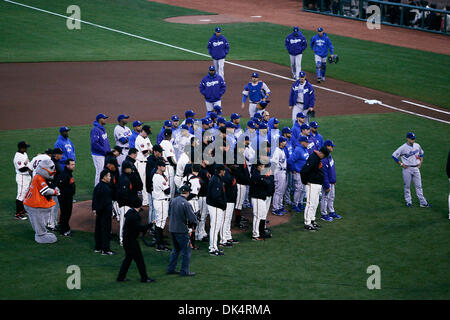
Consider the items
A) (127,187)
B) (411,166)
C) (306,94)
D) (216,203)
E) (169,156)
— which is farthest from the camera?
(306,94)

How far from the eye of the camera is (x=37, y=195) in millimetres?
12312

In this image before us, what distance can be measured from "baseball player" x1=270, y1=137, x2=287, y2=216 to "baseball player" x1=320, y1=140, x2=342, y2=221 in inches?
36.0

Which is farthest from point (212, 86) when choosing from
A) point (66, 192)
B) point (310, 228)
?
point (66, 192)

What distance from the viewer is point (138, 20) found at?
3744 centimetres

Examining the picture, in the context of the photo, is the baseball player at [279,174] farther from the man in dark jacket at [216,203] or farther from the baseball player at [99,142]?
the baseball player at [99,142]

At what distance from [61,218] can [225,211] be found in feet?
10.6

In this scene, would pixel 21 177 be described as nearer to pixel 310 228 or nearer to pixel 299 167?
pixel 299 167

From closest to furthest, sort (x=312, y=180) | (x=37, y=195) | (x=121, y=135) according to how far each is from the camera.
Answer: (x=37, y=195) → (x=312, y=180) → (x=121, y=135)

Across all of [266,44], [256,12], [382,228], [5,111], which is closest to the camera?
[382,228]

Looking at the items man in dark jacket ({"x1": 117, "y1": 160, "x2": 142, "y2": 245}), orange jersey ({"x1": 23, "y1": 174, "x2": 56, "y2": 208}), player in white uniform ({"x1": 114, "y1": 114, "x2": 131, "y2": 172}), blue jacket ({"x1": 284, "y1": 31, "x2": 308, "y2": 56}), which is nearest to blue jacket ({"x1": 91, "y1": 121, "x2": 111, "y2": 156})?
player in white uniform ({"x1": 114, "y1": 114, "x2": 131, "y2": 172})

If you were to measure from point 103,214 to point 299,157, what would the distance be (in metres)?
4.51

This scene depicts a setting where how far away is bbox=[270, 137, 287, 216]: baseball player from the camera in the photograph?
13.9 m

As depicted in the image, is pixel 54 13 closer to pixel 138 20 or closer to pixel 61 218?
pixel 138 20

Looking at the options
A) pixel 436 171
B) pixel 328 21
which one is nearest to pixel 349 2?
pixel 328 21
